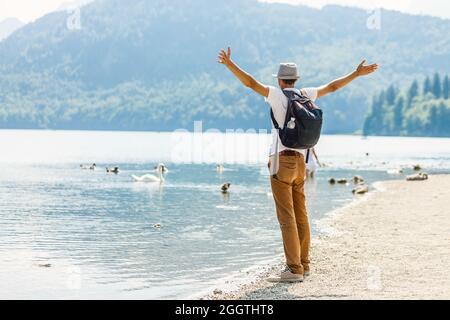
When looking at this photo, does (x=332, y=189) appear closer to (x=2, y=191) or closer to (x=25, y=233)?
(x=2, y=191)

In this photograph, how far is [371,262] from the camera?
13797 millimetres

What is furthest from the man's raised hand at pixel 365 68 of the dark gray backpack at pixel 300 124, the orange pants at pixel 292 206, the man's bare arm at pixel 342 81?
the orange pants at pixel 292 206

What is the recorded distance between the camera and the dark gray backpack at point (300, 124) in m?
10.7

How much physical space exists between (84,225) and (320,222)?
7.49m

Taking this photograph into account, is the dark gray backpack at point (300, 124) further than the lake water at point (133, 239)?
No

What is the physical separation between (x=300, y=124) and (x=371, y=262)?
4232mm

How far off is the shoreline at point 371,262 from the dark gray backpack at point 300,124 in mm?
2193

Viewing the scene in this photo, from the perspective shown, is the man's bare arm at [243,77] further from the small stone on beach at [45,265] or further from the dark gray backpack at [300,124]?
the small stone on beach at [45,265]

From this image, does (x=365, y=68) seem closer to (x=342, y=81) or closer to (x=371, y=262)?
(x=342, y=81)

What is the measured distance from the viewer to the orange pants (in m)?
11.1

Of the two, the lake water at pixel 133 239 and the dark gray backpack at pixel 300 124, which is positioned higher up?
the dark gray backpack at pixel 300 124

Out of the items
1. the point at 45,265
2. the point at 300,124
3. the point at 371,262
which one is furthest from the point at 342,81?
the point at 45,265
